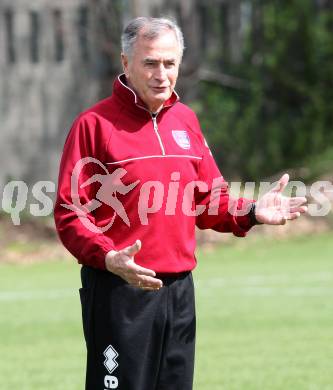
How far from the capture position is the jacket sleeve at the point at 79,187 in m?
4.93

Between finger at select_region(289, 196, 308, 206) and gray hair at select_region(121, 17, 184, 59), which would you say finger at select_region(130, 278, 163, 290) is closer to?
finger at select_region(289, 196, 308, 206)

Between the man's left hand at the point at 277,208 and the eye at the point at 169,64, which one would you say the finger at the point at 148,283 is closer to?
the man's left hand at the point at 277,208

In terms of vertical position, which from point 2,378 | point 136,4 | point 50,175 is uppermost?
point 136,4

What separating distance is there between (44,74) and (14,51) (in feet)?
2.03

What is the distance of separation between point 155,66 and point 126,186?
52 centimetres

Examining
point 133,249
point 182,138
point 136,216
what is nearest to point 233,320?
point 182,138

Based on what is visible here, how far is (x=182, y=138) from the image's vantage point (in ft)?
17.0

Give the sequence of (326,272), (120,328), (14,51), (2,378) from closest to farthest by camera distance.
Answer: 1. (120,328)
2. (2,378)
3. (326,272)
4. (14,51)

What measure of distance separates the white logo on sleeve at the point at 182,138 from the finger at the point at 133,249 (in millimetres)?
651

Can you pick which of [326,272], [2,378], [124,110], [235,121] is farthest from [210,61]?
[124,110]

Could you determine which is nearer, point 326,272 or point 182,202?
point 182,202

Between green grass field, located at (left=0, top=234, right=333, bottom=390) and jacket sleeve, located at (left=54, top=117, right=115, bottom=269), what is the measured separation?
3253mm

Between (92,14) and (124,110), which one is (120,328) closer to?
(124,110)

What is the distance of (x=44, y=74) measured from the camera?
63.8ft
